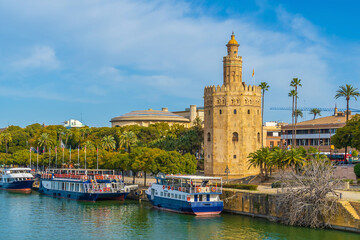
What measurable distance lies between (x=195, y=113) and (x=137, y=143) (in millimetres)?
70552

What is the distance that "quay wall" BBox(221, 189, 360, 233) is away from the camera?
42219 mm

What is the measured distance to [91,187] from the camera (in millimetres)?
69000

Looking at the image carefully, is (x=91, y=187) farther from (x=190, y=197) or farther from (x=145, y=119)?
(x=145, y=119)

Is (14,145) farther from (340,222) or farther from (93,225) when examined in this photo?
(340,222)

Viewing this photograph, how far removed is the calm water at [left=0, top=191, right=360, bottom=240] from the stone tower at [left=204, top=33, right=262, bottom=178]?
19.0m

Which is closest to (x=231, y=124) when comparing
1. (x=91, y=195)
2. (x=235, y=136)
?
(x=235, y=136)

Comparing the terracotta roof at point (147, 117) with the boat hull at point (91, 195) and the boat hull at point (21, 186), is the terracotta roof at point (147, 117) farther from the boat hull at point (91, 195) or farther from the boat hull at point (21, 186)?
the boat hull at point (91, 195)

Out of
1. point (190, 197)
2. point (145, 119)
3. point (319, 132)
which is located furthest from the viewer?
point (145, 119)

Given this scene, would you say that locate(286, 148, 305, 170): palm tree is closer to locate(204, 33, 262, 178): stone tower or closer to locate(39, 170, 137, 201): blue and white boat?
locate(204, 33, 262, 178): stone tower

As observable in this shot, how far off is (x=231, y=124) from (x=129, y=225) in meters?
32.2

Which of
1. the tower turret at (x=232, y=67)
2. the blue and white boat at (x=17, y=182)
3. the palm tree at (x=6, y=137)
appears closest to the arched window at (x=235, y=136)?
the tower turret at (x=232, y=67)

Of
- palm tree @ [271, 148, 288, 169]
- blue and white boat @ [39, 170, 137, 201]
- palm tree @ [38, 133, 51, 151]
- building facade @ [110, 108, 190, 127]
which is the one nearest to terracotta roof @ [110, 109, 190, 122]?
building facade @ [110, 108, 190, 127]

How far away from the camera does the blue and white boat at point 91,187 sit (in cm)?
6762

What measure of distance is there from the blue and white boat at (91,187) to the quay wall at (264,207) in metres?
17.9
